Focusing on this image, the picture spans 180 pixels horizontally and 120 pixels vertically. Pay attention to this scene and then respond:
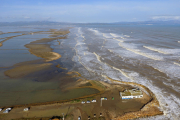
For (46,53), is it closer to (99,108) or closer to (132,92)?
(99,108)

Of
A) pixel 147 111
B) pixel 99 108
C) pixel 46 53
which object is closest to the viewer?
pixel 147 111

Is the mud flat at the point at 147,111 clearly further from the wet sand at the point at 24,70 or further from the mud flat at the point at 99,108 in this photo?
the wet sand at the point at 24,70

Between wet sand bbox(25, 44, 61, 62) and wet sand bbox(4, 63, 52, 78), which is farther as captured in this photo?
wet sand bbox(25, 44, 61, 62)

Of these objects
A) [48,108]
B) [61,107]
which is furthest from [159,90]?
[48,108]

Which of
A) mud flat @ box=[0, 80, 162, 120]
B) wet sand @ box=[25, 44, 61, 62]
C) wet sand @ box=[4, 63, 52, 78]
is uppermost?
wet sand @ box=[25, 44, 61, 62]

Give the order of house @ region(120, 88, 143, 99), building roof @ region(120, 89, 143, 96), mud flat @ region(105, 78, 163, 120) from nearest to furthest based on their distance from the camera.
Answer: mud flat @ region(105, 78, 163, 120) → house @ region(120, 88, 143, 99) → building roof @ region(120, 89, 143, 96)

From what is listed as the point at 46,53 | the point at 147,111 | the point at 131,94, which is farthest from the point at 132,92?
the point at 46,53

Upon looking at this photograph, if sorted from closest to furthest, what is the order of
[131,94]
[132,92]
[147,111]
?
[147,111]
[131,94]
[132,92]

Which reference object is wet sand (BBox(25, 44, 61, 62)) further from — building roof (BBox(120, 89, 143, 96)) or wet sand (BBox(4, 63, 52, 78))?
building roof (BBox(120, 89, 143, 96))

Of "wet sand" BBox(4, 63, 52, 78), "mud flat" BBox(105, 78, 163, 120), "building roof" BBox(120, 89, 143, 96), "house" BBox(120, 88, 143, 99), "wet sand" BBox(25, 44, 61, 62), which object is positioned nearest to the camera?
"mud flat" BBox(105, 78, 163, 120)

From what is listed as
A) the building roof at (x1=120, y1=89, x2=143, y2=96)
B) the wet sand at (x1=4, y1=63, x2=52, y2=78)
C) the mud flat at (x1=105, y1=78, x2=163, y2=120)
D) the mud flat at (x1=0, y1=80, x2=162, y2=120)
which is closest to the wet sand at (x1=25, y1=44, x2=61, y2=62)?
the wet sand at (x1=4, y1=63, x2=52, y2=78)
